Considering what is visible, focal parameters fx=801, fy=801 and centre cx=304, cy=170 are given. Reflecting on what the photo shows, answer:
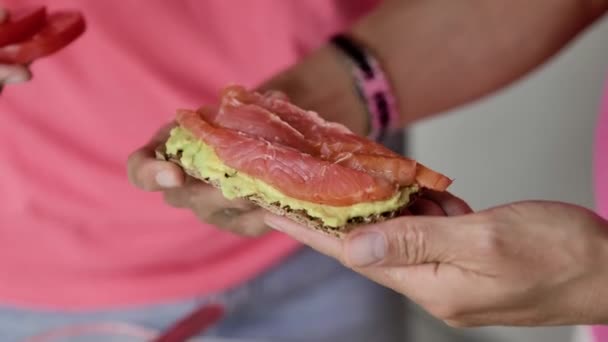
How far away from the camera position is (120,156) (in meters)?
0.65

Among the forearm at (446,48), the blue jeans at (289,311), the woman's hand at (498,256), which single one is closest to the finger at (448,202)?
the woman's hand at (498,256)

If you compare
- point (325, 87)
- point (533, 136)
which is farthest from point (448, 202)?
point (533, 136)

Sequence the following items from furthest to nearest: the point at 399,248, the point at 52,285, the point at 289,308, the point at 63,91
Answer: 1. the point at 289,308
2. the point at 52,285
3. the point at 63,91
4. the point at 399,248

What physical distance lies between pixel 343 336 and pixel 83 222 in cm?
32

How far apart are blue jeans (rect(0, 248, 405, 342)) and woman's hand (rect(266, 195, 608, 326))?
1.13 feet

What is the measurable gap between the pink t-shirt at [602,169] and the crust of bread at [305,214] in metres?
0.15

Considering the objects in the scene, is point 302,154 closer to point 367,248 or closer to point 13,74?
point 367,248

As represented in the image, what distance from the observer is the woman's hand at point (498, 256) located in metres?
0.44

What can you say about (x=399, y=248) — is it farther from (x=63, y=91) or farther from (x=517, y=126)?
(x=517, y=126)

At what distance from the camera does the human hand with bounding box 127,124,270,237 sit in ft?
1.68

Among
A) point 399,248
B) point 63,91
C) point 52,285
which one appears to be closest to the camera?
point 399,248

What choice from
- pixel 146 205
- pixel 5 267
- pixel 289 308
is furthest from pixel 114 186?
pixel 289 308

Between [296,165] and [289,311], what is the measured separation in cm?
39

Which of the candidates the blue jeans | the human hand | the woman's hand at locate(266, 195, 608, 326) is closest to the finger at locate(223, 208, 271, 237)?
the human hand
